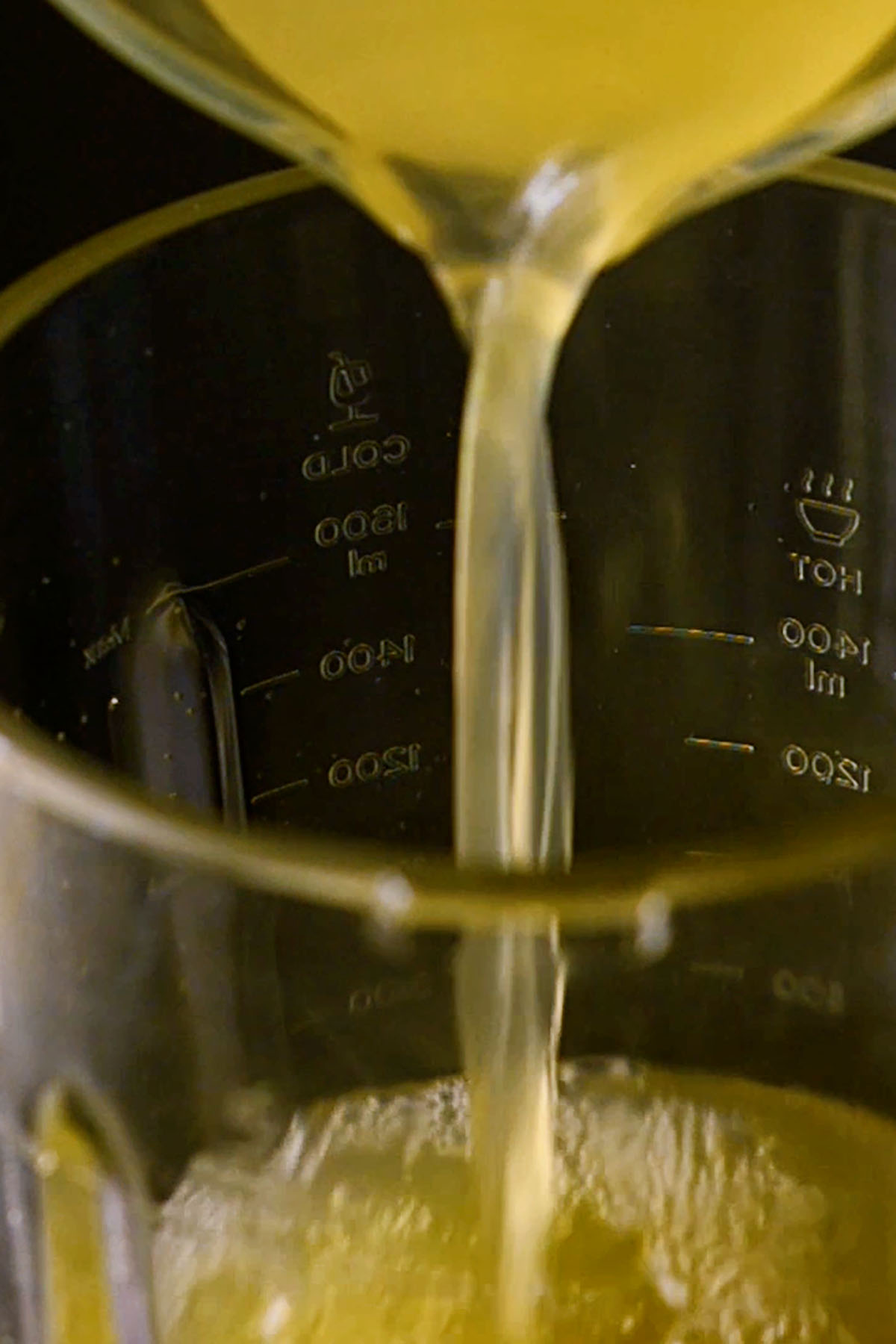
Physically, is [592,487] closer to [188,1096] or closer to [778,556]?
[778,556]

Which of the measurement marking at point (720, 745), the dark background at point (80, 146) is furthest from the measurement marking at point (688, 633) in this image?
the dark background at point (80, 146)

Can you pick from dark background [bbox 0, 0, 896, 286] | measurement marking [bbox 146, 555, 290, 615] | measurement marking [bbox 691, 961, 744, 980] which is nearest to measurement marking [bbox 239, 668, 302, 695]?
measurement marking [bbox 146, 555, 290, 615]

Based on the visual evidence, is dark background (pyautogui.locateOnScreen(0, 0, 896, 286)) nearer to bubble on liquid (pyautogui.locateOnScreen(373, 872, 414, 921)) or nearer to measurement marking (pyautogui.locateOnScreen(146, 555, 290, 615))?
measurement marking (pyautogui.locateOnScreen(146, 555, 290, 615))

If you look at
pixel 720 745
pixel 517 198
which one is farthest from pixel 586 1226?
pixel 517 198

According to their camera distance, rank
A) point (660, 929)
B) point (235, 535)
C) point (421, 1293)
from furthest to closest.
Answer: point (235, 535) < point (421, 1293) < point (660, 929)

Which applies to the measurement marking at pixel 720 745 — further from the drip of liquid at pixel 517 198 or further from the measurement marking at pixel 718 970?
the measurement marking at pixel 718 970

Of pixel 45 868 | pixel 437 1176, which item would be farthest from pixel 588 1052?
pixel 45 868

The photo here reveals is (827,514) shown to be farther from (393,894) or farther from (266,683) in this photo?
(393,894)
